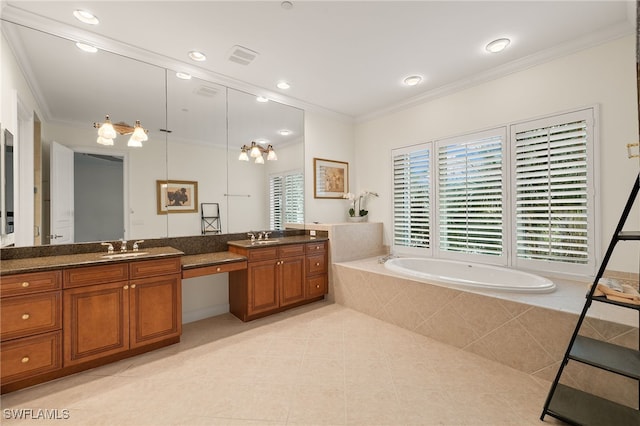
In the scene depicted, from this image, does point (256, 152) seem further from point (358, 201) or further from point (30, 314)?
point (30, 314)

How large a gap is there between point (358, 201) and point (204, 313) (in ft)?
9.10

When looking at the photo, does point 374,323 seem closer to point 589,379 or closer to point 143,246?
point 589,379

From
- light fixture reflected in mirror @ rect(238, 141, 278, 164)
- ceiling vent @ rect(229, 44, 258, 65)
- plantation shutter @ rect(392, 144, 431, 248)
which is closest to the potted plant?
plantation shutter @ rect(392, 144, 431, 248)

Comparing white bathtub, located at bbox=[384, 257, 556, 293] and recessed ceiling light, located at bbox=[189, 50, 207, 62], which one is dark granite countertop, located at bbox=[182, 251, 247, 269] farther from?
recessed ceiling light, located at bbox=[189, 50, 207, 62]

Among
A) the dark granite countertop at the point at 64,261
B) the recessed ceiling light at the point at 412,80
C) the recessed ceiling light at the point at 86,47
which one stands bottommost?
the dark granite countertop at the point at 64,261

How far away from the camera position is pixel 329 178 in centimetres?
432

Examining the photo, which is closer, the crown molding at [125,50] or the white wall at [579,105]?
the crown molding at [125,50]

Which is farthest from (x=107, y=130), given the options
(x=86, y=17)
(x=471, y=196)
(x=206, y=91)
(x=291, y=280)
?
(x=471, y=196)

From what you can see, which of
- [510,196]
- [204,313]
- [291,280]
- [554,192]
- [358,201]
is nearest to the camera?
[554,192]

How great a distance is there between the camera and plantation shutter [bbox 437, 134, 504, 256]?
121 inches

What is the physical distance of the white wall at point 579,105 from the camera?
7.63 feet

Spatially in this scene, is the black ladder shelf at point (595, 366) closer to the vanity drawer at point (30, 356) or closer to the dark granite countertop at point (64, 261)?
the dark granite countertop at point (64, 261)

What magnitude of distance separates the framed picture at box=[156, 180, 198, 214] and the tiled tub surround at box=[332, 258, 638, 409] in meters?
2.19

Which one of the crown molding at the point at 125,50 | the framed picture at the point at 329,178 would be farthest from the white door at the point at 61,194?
the framed picture at the point at 329,178
